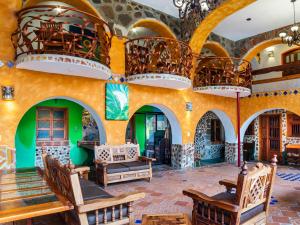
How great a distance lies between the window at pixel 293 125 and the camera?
9.24 m

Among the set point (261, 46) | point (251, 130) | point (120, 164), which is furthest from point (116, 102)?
point (251, 130)

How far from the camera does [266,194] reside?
9.93 feet

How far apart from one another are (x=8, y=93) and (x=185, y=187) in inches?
168

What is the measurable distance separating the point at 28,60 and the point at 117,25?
280 centimetres

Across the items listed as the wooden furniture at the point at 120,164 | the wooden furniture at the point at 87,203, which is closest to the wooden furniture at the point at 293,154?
the wooden furniture at the point at 120,164

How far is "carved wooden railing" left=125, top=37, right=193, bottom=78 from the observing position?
19.7 ft

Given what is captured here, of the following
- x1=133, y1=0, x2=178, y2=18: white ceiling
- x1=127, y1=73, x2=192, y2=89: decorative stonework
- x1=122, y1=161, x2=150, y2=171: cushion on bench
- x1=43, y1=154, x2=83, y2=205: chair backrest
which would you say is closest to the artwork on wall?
x1=127, y1=73, x2=192, y2=89: decorative stonework

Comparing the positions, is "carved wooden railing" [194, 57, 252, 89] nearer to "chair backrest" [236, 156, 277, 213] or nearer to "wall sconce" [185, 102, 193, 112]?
"wall sconce" [185, 102, 193, 112]

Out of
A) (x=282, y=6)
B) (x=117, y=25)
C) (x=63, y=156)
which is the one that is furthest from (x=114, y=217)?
(x=282, y=6)

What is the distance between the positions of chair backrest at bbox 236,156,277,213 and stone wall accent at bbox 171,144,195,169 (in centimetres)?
465

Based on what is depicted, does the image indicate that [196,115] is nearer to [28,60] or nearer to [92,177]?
[92,177]

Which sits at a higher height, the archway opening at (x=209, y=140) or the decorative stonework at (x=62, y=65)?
the decorative stonework at (x=62, y=65)

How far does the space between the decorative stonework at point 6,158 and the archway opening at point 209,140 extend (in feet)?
23.3

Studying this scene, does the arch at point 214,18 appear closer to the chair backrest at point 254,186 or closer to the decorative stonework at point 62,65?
the decorative stonework at point 62,65
